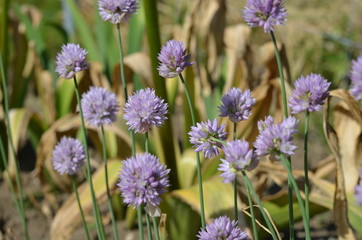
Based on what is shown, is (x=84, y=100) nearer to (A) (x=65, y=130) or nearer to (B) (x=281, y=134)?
(B) (x=281, y=134)

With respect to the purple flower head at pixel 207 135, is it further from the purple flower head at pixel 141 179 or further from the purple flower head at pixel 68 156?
the purple flower head at pixel 68 156

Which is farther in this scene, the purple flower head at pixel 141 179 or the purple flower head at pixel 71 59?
the purple flower head at pixel 71 59

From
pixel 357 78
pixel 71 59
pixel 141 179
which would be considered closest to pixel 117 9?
pixel 71 59

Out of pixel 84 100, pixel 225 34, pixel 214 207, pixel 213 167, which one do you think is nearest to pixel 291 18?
pixel 225 34

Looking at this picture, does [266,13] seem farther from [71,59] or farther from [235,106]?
[71,59]

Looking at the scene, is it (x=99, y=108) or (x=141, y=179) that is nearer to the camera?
(x=141, y=179)

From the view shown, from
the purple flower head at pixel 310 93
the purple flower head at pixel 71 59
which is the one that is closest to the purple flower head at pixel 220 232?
the purple flower head at pixel 310 93
